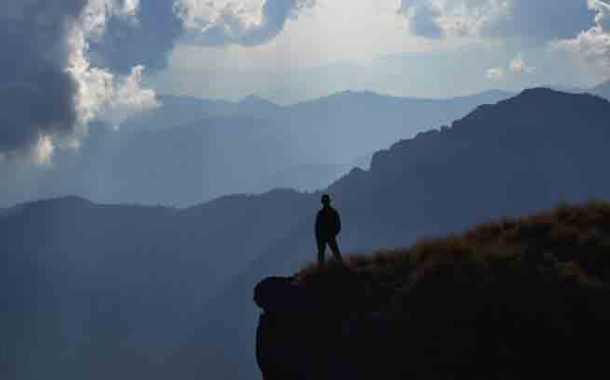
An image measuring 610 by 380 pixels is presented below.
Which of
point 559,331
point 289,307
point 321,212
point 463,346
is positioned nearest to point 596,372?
point 559,331

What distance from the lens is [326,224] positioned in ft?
76.2

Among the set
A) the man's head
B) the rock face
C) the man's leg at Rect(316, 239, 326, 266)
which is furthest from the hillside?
the man's head

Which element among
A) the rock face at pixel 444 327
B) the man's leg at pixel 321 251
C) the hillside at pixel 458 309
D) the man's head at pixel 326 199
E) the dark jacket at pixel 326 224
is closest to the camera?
the rock face at pixel 444 327

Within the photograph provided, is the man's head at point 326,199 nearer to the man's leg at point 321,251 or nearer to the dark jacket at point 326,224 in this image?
the dark jacket at point 326,224

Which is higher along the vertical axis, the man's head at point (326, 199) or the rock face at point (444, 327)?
the man's head at point (326, 199)

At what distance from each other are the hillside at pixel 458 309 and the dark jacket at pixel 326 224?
4.94 ft

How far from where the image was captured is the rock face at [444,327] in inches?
616

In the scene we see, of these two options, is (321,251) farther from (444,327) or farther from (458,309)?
(444,327)

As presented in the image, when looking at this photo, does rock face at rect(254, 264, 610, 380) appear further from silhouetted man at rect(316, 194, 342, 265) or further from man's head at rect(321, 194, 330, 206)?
man's head at rect(321, 194, 330, 206)

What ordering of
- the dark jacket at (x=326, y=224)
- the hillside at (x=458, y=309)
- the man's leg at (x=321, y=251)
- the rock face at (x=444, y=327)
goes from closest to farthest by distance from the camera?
the rock face at (x=444, y=327)
the hillside at (x=458, y=309)
the man's leg at (x=321, y=251)
the dark jacket at (x=326, y=224)

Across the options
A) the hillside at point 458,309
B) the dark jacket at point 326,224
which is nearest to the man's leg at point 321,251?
the dark jacket at point 326,224

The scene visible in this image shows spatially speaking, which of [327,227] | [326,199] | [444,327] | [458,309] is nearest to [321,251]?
[327,227]

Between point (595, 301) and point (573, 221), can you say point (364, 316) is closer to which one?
point (595, 301)

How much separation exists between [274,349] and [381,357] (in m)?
4.63
